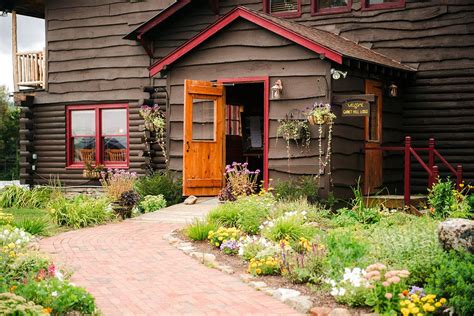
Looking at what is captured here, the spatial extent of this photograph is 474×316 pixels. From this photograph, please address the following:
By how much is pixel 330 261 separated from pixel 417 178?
333 inches

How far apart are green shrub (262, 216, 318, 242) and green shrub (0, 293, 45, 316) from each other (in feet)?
13.6

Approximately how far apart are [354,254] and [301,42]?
19.9 feet

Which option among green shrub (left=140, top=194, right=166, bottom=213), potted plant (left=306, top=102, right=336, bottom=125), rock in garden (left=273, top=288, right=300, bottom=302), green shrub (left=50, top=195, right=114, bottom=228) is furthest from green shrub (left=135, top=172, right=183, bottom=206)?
rock in garden (left=273, top=288, right=300, bottom=302)

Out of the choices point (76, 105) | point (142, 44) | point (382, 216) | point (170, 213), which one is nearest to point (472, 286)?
point (382, 216)

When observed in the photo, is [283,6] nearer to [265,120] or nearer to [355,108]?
[265,120]

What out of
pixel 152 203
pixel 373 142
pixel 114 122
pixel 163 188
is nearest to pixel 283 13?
pixel 373 142

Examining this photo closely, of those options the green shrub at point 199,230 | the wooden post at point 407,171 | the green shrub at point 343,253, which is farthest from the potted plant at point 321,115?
the green shrub at point 343,253

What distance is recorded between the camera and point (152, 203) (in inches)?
520

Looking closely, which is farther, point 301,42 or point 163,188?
point 163,188

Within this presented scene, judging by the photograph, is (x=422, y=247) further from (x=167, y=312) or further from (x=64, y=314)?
(x=64, y=314)

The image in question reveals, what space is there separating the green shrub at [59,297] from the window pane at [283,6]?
11.3m

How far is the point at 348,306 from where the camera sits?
6.35m

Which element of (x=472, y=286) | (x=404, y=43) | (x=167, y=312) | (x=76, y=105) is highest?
(x=404, y=43)

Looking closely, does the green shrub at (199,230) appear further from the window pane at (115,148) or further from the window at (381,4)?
the window pane at (115,148)
